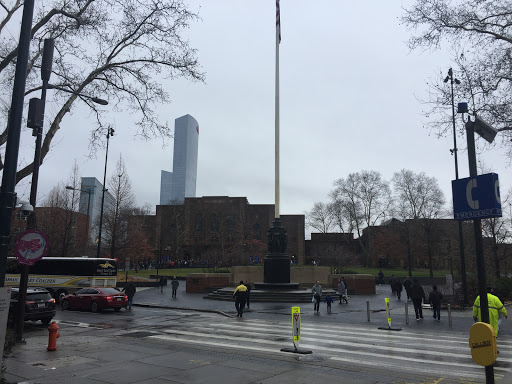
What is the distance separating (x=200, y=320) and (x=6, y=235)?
40.2 ft

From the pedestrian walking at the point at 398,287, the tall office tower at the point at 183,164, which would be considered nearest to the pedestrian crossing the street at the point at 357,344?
the pedestrian walking at the point at 398,287

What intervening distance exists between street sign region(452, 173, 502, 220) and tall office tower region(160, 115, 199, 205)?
157 m

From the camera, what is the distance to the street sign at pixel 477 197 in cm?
539

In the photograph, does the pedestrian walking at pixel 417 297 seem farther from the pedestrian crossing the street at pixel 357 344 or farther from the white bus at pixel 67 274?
the white bus at pixel 67 274

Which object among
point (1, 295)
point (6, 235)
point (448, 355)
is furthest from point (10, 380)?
point (448, 355)

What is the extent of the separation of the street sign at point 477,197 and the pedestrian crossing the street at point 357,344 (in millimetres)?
4083

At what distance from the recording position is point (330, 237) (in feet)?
269

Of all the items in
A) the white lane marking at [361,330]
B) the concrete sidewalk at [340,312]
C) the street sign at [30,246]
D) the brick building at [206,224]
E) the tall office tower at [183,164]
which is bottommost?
the concrete sidewalk at [340,312]

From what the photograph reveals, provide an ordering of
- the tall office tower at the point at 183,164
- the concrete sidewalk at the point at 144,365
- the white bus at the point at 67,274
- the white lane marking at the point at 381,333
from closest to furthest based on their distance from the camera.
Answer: the concrete sidewalk at the point at 144,365 < the white lane marking at the point at 381,333 < the white bus at the point at 67,274 < the tall office tower at the point at 183,164

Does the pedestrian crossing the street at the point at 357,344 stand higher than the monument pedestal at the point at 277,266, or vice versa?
the monument pedestal at the point at 277,266

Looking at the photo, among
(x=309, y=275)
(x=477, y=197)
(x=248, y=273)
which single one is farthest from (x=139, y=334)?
(x=309, y=275)

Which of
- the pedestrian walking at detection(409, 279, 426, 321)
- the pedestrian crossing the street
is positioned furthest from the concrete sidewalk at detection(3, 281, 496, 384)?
the pedestrian walking at detection(409, 279, 426, 321)

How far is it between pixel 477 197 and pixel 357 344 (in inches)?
295

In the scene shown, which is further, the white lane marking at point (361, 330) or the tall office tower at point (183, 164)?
the tall office tower at point (183, 164)
